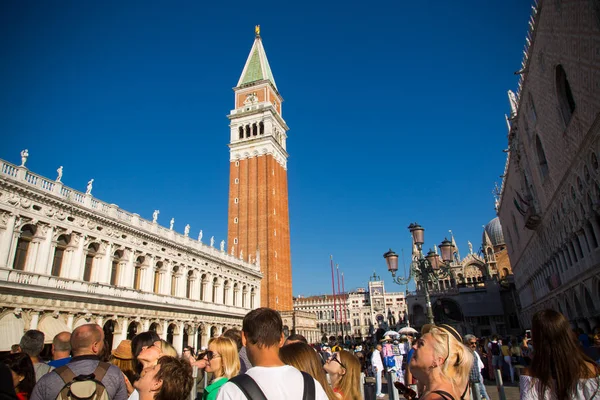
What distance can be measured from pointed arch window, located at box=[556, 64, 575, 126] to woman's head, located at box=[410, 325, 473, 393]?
18981 mm

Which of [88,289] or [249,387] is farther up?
[88,289]

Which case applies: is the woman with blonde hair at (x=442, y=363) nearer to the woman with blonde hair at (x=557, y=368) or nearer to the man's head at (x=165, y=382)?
the woman with blonde hair at (x=557, y=368)

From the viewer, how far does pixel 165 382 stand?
329cm

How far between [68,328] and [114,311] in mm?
3504

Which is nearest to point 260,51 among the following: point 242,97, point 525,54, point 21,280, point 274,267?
point 242,97

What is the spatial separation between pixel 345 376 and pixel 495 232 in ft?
228

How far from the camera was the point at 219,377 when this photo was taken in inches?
165

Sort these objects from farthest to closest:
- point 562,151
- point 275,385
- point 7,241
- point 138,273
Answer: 1. point 138,273
2. point 562,151
3. point 7,241
4. point 275,385

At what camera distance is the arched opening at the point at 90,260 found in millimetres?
21906

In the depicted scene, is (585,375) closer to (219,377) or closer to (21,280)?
(219,377)

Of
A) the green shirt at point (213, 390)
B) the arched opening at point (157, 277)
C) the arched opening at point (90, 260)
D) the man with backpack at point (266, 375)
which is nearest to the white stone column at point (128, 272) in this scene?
the arched opening at point (90, 260)

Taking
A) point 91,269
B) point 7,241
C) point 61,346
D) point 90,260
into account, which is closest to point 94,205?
point 90,260

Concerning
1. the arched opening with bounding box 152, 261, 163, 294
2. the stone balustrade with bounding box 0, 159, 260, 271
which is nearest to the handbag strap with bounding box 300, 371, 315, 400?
the stone balustrade with bounding box 0, 159, 260, 271

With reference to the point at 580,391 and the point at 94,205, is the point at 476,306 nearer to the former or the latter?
the point at 94,205
